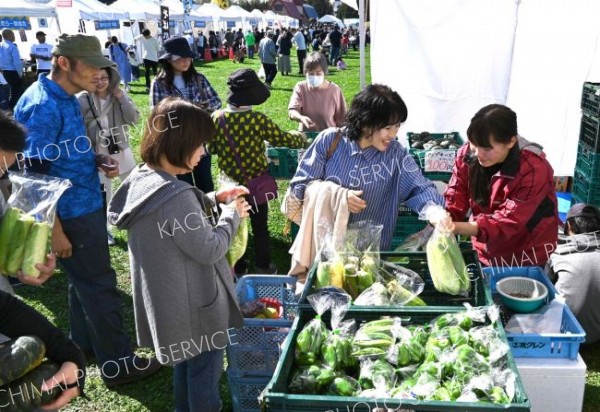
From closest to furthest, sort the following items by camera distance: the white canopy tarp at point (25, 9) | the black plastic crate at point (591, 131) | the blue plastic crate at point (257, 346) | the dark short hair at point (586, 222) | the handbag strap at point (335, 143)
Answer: the blue plastic crate at point (257, 346) → the handbag strap at point (335, 143) → the dark short hair at point (586, 222) → the black plastic crate at point (591, 131) → the white canopy tarp at point (25, 9)

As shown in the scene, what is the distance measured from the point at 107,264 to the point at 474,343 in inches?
81.4

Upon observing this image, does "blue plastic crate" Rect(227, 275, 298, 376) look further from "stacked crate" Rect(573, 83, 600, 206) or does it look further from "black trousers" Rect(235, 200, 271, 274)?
"stacked crate" Rect(573, 83, 600, 206)

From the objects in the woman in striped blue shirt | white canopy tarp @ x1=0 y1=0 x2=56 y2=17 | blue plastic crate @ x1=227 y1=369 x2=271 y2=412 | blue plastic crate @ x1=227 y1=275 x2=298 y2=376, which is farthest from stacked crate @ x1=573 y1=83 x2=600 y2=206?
white canopy tarp @ x1=0 y1=0 x2=56 y2=17

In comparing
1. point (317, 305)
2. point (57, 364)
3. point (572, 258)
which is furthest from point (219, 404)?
point (572, 258)

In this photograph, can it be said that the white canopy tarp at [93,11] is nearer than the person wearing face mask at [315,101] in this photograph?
No

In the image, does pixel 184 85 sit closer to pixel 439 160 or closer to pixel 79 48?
pixel 79 48

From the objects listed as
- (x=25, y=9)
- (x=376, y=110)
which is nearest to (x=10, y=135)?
(x=376, y=110)

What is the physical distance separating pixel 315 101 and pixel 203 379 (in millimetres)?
3472

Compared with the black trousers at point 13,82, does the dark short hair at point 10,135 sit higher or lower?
higher

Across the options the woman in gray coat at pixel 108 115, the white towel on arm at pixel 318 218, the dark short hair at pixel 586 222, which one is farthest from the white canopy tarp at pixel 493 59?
the white towel on arm at pixel 318 218

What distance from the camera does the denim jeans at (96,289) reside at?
2.88 m

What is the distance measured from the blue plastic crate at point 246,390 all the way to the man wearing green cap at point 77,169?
0.88 metres

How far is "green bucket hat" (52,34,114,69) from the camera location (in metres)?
2.71

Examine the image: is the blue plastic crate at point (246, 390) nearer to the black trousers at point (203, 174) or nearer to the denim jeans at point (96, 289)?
the denim jeans at point (96, 289)
